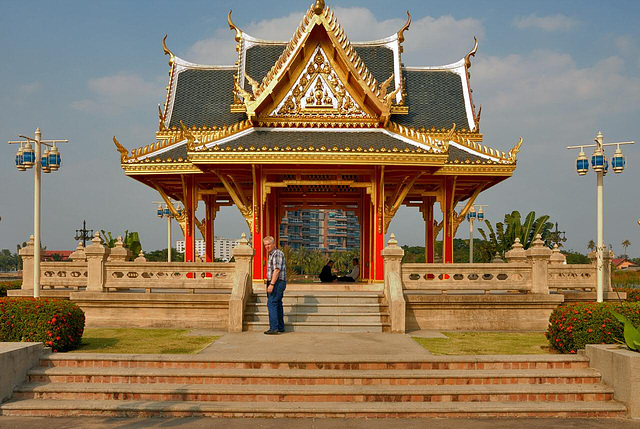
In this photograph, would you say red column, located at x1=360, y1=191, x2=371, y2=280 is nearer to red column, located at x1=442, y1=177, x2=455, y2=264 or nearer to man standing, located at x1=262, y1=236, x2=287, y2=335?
red column, located at x1=442, y1=177, x2=455, y2=264

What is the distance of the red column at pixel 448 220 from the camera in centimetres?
1816

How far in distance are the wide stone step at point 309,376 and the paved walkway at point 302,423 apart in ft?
2.96

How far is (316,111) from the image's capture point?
677 inches

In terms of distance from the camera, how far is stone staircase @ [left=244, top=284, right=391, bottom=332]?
11.8m

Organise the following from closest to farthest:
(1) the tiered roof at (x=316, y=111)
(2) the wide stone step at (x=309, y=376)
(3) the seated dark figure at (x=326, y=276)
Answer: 1. (2) the wide stone step at (x=309, y=376)
2. (1) the tiered roof at (x=316, y=111)
3. (3) the seated dark figure at (x=326, y=276)

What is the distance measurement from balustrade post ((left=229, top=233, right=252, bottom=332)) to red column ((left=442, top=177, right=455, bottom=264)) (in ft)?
25.6

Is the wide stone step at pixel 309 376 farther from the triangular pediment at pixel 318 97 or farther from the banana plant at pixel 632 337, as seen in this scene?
the triangular pediment at pixel 318 97

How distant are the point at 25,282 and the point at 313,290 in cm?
728

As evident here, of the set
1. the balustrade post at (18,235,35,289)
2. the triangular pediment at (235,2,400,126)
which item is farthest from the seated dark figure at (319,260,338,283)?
the balustrade post at (18,235,35,289)

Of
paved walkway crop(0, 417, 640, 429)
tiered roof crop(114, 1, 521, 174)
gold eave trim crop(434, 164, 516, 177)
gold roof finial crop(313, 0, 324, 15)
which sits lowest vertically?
paved walkway crop(0, 417, 640, 429)

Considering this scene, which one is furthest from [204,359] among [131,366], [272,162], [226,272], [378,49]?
[378,49]

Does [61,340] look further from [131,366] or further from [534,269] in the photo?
[534,269]

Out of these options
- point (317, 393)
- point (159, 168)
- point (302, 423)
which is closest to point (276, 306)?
point (317, 393)

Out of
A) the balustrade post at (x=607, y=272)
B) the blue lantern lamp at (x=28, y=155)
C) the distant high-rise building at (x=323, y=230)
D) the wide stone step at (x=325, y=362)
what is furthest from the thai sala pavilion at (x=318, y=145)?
the distant high-rise building at (x=323, y=230)
